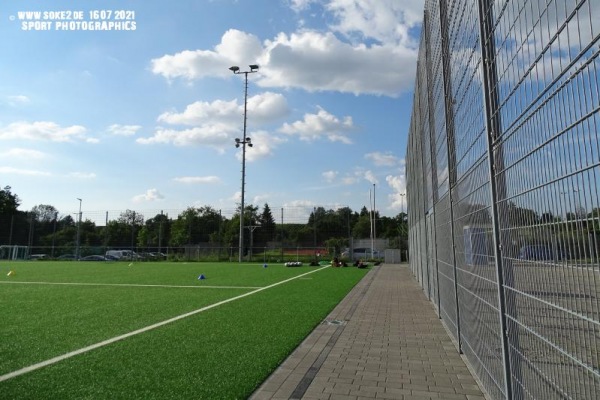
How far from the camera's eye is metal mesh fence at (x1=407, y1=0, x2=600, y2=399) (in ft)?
4.55

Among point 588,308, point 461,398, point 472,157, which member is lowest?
point 461,398

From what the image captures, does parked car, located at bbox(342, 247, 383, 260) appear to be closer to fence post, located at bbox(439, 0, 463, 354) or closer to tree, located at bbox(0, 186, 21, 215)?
fence post, located at bbox(439, 0, 463, 354)

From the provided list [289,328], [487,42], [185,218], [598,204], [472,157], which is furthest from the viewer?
[185,218]

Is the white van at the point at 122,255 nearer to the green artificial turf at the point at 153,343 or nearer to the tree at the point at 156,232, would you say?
the tree at the point at 156,232

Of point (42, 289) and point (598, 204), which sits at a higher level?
point (598, 204)

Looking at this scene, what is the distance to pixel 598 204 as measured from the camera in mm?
1268

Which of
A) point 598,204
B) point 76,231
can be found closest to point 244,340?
point 598,204

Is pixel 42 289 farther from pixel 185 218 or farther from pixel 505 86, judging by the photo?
pixel 185 218

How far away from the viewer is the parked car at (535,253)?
6.00 ft

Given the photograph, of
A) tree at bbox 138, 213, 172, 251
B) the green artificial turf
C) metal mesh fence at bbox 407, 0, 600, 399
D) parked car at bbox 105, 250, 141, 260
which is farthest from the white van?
metal mesh fence at bbox 407, 0, 600, 399

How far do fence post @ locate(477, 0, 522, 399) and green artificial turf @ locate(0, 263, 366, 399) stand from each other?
2.31 meters

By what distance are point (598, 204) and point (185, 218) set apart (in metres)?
48.1

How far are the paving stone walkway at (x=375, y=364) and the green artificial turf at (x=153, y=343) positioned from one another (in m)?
0.29

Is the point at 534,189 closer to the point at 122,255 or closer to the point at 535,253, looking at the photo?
the point at 535,253
